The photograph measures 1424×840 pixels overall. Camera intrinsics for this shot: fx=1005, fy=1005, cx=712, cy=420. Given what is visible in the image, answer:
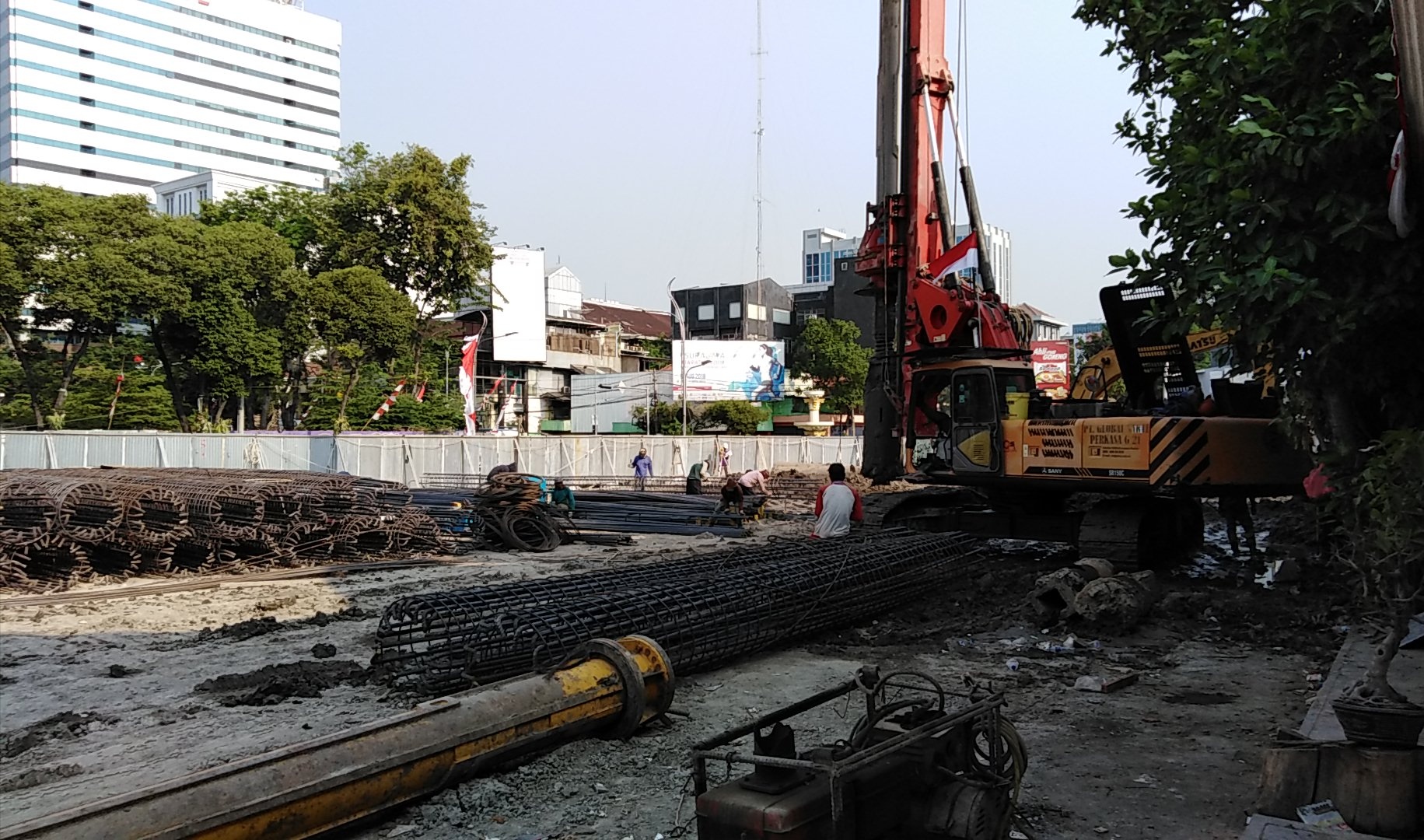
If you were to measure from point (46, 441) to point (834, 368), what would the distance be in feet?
144

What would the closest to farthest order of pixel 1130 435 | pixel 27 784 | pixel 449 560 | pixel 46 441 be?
pixel 27 784 < pixel 1130 435 < pixel 449 560 < pixel 46 441

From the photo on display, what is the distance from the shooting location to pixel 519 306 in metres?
59.9

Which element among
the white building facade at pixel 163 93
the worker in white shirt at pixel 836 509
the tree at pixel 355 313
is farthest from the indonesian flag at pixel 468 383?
the white building facade at pixel 163 93

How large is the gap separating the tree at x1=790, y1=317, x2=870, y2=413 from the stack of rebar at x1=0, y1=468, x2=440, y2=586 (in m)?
47.9

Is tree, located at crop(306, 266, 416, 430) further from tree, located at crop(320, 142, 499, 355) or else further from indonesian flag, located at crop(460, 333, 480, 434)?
indonesian flag, located at crop(460, 333, 480, 434)

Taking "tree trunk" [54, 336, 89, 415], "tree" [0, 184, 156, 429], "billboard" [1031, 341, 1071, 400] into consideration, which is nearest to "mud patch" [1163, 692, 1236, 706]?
"tree" [0, 184, 156, 429]

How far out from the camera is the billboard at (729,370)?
59.9 meters

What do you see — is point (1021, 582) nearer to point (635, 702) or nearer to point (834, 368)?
point (635, 702)

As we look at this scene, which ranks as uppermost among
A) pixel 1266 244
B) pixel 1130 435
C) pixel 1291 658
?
pixel 1266 244

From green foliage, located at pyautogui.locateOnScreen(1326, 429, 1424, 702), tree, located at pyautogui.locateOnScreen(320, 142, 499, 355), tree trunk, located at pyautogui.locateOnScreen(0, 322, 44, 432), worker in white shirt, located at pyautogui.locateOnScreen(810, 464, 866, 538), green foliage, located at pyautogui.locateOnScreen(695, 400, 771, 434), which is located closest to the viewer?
green foliage, located at pyautogui.locateOnScreen(1326, 429, 1424, 702)

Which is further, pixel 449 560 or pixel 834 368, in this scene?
pixel 834 368

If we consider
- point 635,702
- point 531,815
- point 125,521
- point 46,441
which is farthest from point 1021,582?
point 46,441

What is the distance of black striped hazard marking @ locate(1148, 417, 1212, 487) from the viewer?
422 inches

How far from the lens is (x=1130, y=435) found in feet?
36.0
